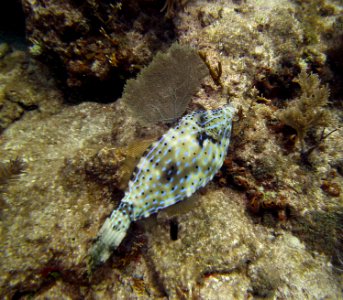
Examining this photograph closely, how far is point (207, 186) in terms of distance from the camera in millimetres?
3834

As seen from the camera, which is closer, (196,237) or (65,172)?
(196,237)

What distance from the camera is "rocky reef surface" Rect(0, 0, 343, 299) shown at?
3.29 m

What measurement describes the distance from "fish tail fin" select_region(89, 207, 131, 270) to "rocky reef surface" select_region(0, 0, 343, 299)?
1.44ft

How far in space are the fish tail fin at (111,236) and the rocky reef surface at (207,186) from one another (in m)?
0.44

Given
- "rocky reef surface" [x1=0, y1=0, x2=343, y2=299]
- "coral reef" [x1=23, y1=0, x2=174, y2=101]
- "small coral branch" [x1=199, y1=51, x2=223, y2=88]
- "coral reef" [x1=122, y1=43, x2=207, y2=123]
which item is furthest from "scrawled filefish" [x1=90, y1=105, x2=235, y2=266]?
"coral reef" [x1=23, y1=0, x2=174, y2=101]

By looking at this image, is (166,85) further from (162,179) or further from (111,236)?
(111,236)

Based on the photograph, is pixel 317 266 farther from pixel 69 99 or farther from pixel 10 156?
pixel 69 99

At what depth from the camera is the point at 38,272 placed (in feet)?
10.6

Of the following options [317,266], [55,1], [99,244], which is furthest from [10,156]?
[317,266]

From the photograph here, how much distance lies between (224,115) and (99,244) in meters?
2.40

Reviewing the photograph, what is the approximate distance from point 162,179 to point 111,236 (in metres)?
0.93

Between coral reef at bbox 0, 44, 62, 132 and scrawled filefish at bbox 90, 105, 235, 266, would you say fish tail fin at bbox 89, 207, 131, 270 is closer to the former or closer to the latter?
scrawled filefish at bbox 90, 105, 235, 266

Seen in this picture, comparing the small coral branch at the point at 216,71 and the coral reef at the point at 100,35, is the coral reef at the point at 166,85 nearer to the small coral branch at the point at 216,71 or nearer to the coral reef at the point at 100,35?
the small coral branch at the point at 216,71

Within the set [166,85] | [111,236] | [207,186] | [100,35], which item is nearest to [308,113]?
[207,186]
